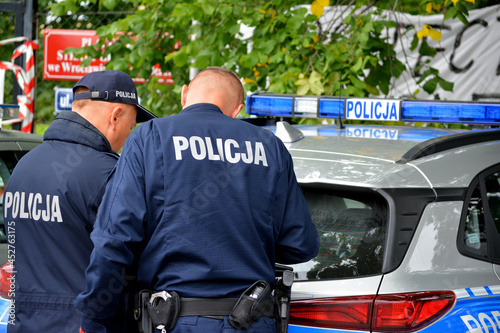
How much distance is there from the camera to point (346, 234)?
2.50 metres

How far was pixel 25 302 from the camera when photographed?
2.37m

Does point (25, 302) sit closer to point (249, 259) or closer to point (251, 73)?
point (249, 259)

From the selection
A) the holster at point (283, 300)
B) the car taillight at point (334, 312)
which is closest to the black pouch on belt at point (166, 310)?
the holster at point (283, 300)

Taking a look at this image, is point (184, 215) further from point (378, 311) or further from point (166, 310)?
point (378, 311)

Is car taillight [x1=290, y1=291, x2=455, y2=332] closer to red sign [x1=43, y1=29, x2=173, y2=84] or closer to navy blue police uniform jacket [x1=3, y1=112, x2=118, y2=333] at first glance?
navy blue police uniform jacket [x1=3, y1=112, x2=118, y2=333]

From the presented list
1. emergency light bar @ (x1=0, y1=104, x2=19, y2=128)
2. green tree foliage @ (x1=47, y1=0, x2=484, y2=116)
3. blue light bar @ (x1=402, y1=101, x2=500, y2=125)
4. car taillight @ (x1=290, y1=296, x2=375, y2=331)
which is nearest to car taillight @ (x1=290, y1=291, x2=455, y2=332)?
car taillight @ (x1=290, y1=296, x2=375, y2=331)

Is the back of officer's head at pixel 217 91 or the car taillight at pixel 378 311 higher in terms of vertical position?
the back of officer's head at pixel 217 91

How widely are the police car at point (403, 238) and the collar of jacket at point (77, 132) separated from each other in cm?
74

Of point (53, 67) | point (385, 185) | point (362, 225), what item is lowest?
point (53, 67)

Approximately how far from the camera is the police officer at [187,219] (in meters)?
2.05

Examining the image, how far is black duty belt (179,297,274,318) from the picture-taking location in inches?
81.8

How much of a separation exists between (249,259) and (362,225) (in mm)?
522

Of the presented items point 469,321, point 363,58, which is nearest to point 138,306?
point 469,321

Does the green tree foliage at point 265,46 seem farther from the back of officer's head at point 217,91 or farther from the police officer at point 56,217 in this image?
the police officer at point 56,217
